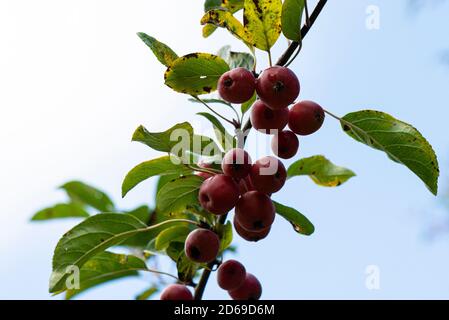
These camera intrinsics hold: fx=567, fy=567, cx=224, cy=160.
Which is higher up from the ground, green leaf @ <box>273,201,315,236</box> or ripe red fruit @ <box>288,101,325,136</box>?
ripe red fruit @ <box>288,101,325,136</box>

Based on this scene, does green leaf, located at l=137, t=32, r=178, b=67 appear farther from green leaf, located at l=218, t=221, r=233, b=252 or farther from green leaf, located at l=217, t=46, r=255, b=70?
green leaf, located at l=218, t=221, r=233, b=252

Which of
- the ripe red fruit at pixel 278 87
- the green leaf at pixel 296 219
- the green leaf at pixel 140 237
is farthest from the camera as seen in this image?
the green leaf at pixel 140 237

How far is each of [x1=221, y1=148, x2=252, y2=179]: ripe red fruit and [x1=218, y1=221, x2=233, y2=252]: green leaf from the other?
0.26 metres

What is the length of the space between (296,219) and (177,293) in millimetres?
383

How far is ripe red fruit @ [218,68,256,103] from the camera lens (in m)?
1.27

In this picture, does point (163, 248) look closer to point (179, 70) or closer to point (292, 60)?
point (179, 70)

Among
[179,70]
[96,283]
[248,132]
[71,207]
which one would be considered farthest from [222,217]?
[71,207]

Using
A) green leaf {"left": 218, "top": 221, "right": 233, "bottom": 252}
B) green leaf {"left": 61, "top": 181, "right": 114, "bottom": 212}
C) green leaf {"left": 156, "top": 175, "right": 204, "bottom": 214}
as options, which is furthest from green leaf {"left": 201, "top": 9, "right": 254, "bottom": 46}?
green leaf {"left": 61, "top": 181, "right": 114, "bottom": 212}

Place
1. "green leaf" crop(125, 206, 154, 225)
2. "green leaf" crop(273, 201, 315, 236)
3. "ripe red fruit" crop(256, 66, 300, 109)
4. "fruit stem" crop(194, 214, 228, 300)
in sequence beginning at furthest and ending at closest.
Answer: "green leaf" crop(125, 206, 154, 225) → "fruit stem" crop(194, 214, 228, 300) → "green leaf" crop(273, 201, 315, 236) → "ripe red fruit" crop(256, 66, 300, 109)

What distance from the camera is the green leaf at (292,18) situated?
124 cm

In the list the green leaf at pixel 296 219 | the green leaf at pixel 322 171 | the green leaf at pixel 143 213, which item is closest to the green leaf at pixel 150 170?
the green leaf at pixel 296 219

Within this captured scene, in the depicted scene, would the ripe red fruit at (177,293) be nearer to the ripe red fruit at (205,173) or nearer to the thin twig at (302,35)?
the ripe red fruit at (205,173)

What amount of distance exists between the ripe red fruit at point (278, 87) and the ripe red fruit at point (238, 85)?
32mm
